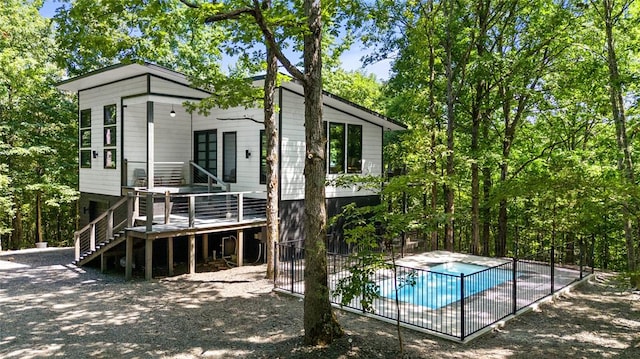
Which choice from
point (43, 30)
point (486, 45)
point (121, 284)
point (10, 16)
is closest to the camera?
point (121, 284)

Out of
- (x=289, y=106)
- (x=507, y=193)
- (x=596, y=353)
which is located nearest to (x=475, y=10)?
(x=289, y=106)

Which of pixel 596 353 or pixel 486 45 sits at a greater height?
pixel 486 45

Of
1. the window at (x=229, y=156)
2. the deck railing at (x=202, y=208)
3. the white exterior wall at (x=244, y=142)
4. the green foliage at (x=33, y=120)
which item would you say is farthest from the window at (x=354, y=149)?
the green foliage at (x=33, y=120)

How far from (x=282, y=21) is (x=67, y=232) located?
1098 inches

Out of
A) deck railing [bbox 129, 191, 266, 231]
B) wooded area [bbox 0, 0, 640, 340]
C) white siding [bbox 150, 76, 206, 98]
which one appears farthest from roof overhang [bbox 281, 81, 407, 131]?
deck railing [bbox 129, 191, 266, 231]

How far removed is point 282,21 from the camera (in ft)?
21.4

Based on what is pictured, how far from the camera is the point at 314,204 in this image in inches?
249

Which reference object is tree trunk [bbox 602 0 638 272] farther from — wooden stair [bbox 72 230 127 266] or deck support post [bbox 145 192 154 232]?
wooden stair [bbox 72 230 127 266]

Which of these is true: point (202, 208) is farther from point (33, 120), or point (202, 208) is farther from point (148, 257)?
point (33, 120)

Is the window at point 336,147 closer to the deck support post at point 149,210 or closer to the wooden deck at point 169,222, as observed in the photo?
the wooden deck at point 169,222

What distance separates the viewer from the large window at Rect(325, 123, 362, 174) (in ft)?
48.9

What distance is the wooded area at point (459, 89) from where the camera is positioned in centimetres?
934

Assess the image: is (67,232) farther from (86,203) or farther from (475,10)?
(475,10)

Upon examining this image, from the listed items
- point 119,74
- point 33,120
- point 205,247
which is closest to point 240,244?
point 205,247
